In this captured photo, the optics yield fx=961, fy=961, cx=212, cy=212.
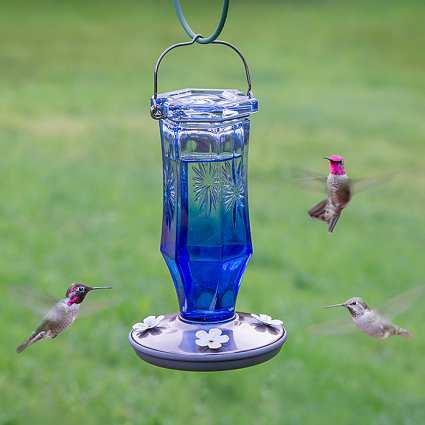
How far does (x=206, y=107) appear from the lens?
2.91 meters

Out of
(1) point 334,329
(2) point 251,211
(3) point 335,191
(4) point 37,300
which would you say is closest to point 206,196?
(3) point 335,191

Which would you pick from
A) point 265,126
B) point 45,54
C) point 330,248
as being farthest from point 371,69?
point 330,248

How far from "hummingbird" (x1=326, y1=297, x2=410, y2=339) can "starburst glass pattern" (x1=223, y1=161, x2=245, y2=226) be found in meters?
0.50

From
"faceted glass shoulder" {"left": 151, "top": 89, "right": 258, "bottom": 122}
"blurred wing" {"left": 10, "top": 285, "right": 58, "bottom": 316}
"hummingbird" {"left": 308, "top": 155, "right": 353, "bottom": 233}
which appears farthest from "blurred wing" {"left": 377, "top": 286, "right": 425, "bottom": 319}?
"blurred wing" {"left": 10, "top": 285, "right": 58, "bottom": 316}

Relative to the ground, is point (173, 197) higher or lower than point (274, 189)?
higher

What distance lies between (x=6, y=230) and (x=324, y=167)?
4725 mm

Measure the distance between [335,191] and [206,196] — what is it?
0.44 metres

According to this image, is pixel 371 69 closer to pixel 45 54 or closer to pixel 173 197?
pixel 45 54

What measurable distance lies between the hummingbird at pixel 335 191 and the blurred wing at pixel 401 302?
0.32m

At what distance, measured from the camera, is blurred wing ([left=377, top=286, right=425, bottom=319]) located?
311 centimetres

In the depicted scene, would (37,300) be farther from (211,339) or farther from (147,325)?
(211,339)

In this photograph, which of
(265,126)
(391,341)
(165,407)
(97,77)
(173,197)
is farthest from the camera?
(97,77)

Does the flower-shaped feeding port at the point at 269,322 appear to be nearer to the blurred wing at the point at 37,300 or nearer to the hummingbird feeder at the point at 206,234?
the hummingbird feeder at the point at 206,234

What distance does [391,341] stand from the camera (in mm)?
8117
